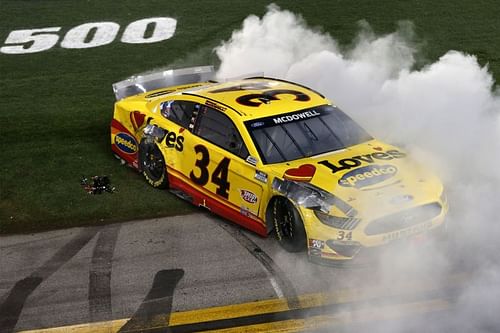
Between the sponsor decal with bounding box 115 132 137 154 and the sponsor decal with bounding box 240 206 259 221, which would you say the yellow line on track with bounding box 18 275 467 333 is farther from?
the sponsor decal with bounding box 115 132 137 154

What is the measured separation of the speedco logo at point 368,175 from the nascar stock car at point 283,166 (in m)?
0.01

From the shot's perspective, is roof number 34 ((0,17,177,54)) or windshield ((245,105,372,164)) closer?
windshield ((245,105,372,164))

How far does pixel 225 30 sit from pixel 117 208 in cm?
860

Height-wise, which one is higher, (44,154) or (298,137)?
(298,137)

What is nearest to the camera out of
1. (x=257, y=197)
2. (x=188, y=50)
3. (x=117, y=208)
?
(x=257, y=197)

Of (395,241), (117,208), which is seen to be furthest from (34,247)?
(395,241)

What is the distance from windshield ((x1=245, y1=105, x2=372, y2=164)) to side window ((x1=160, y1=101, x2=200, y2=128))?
104 cm

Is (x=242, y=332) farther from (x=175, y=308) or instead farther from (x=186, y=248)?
(x=186, y=248)

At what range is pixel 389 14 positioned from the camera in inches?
723

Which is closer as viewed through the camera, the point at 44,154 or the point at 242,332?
the point at 242,332

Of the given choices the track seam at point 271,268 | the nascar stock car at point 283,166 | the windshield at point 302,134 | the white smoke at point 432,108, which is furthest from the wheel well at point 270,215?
the white smoke at point 432,108

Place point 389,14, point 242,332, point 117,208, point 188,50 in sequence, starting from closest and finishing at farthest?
1. point 242,332
2. point 117,208
3. point 188,50
4. point 389,14

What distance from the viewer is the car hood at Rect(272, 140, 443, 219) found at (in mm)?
7848

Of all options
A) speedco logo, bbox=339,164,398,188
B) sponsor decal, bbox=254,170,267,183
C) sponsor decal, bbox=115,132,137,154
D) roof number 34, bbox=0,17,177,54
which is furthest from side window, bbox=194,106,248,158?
roof number 34, bbox=0,17,177,54
